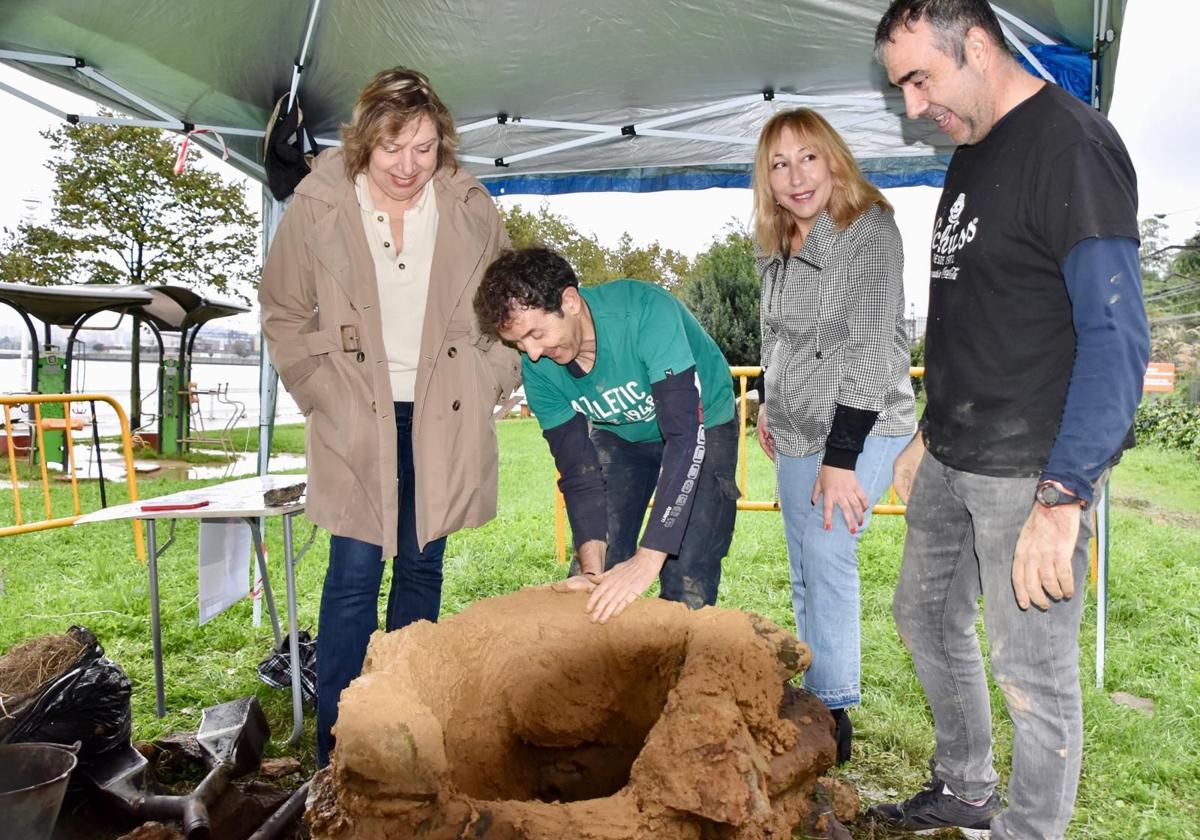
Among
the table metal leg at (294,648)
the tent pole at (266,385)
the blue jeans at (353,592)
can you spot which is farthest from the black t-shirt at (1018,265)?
the tent pole at (266,385)

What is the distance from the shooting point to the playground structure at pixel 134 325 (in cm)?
966

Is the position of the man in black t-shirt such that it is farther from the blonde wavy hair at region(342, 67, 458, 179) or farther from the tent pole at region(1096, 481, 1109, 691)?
the tent pole at region(1096, 481, 1109, 691)

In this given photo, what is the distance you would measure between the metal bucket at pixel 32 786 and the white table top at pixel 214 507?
0.79 metres

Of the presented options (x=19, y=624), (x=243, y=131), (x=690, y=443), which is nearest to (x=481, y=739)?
(x=690, y=443)

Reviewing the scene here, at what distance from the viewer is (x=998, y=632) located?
6.26 feet

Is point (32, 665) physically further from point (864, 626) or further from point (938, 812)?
point (864, 626)

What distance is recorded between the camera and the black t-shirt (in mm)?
1626

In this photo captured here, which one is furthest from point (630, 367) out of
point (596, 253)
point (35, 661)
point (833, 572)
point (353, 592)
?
point (596, 253)

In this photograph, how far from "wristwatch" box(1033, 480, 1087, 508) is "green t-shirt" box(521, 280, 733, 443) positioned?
0.95 m

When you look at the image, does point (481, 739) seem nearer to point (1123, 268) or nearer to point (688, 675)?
point (688, 675)

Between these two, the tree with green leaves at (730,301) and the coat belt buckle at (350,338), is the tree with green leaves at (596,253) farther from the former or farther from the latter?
the coat belt buckle at (350,338)

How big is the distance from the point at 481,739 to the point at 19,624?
407cm

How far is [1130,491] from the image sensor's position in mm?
9305

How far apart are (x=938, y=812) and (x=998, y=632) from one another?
0.76 meters
